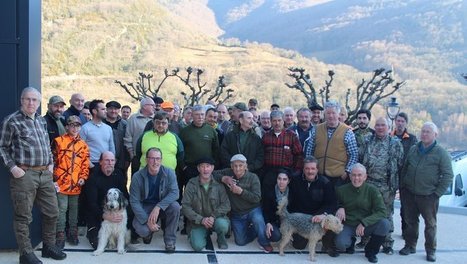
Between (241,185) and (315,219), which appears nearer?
(315,219)

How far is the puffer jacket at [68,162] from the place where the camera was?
5926 millimetres

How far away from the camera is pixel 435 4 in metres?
109

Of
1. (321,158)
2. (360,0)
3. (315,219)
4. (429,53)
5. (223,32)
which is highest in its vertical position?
(360,0)

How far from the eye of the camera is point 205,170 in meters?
6.38

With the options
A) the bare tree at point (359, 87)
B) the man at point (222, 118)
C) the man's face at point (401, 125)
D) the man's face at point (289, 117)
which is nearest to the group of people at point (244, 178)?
the man's face at point (289, 117)

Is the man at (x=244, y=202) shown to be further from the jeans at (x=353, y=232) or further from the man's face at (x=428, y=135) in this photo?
the man's face at (x=428, y=135)

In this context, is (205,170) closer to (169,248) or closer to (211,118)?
(169,248)

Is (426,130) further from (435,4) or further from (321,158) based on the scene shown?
(435,4)

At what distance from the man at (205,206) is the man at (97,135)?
3.93 ft

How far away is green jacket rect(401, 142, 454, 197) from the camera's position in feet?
19.8

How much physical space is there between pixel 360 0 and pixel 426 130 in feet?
454

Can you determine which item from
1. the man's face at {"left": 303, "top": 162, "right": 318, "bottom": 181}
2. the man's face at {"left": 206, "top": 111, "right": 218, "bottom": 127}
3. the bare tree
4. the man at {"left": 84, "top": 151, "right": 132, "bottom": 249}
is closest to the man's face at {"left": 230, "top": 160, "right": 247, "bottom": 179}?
the man's face at {"left": 303, "top": 162, "right": 318, "bottom": 181}

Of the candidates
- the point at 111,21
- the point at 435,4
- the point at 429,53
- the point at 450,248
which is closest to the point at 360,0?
the point at 435,4

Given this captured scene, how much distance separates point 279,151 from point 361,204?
4.11 ft
